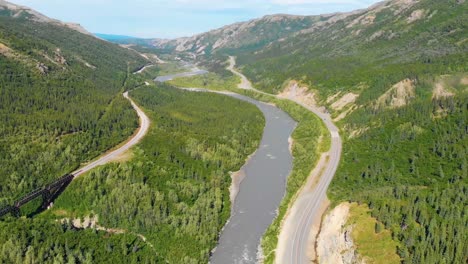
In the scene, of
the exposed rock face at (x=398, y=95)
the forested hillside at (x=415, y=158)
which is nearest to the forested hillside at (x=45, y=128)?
the forested hillside at (x=415, y=158)

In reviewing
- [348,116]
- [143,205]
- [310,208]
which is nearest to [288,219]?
[310,208]

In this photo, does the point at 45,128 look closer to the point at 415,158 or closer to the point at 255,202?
the point at 255,202

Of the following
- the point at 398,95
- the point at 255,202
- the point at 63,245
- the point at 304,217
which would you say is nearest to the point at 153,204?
the point at 63,245

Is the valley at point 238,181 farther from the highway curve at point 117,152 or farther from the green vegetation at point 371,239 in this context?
the highway curve at point 117,152

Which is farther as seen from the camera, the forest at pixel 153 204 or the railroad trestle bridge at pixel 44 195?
the railroad trestle bridge at pixel 44 195

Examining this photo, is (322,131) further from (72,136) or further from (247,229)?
(72,136)

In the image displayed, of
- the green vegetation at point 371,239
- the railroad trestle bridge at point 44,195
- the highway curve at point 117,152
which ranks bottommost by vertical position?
the green vegetation at point 371,239

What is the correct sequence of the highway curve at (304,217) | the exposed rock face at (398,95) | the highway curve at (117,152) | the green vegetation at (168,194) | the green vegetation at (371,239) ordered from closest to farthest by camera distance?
the green vegetation at (371,239) → the highway curve at (304,217) → the green vegetation at (168,194) → the highway curve at (117,152) → the exposed rock face at (398,95)
